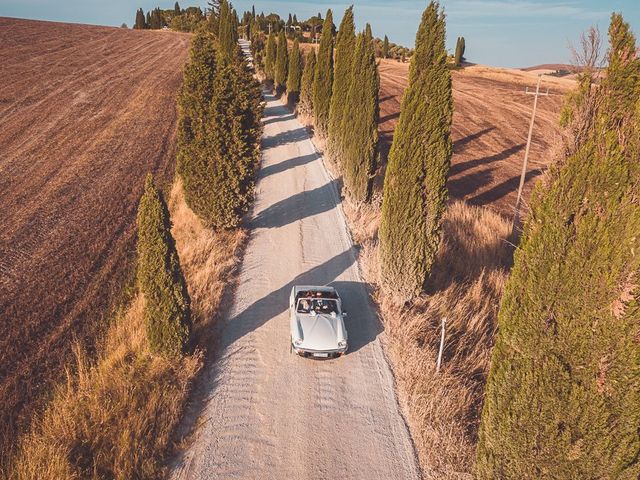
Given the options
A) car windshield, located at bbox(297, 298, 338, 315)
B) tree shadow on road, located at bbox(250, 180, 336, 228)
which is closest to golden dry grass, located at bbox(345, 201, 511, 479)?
car windshield, located at bbox(297, 298, 338, 315)

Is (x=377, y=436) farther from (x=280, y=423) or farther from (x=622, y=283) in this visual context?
(x=622, y=283)

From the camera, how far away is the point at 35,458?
6.23m

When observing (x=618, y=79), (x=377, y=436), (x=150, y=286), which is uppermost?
(x=618, y=79)

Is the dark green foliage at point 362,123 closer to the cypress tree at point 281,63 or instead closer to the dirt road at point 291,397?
the dirt road at point 291,397

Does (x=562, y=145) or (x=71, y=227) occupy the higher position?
(x=562, y=145)

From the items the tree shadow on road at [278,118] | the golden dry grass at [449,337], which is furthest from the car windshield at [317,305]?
the tree shadow on road at [278,118]

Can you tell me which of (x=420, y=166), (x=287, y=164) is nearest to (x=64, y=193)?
(x=287, y=164)

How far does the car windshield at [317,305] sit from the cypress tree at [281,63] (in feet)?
124

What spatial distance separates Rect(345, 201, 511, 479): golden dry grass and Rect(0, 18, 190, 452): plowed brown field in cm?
751

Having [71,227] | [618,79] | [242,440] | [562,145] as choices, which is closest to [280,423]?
[242,440]

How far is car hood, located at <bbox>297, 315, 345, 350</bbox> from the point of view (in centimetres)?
910

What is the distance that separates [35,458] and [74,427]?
711 mm

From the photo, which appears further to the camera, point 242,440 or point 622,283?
point 242,440

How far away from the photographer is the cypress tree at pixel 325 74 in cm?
2644
